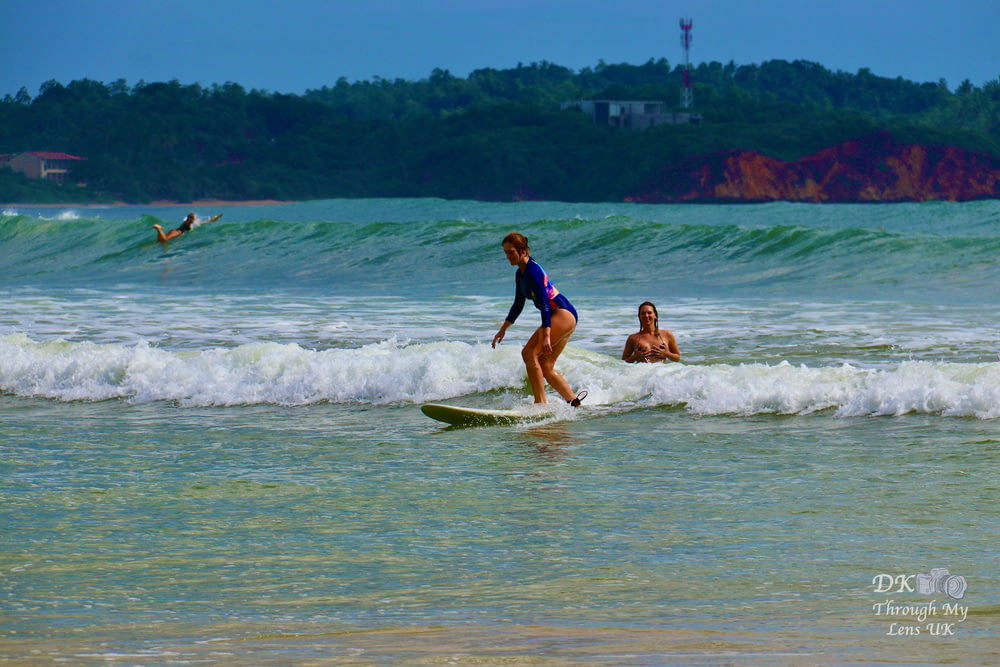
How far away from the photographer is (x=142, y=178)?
145625mm

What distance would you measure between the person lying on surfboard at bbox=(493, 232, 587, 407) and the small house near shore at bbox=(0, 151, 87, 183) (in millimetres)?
139476

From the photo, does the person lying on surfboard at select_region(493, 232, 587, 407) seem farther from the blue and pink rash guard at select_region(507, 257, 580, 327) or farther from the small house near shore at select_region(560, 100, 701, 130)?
the small house near shore at select_region(560, 100, 701, 130)

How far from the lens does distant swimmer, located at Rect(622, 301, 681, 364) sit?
13000 millimetres

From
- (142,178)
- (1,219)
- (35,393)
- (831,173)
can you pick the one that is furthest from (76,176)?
(35,393)

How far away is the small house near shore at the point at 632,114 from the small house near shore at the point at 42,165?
2153 inches

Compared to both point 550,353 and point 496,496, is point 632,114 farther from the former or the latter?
point 496,496

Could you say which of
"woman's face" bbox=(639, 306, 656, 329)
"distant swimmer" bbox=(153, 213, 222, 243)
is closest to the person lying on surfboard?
"woman's face" bbox=(639, 306, 656, 329)

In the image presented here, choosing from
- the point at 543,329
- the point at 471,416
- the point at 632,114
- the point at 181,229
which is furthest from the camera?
the point at 632,114

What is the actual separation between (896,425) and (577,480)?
2982 millimetres

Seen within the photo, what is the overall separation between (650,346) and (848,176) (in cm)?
10542

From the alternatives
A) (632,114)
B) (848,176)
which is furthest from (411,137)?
(848,176)

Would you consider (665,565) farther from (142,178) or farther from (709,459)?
(142,178)

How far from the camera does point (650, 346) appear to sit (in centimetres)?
1305

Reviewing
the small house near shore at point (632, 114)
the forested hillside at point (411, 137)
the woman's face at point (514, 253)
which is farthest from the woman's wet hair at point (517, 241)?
the small house near shore at point (632, 114)
